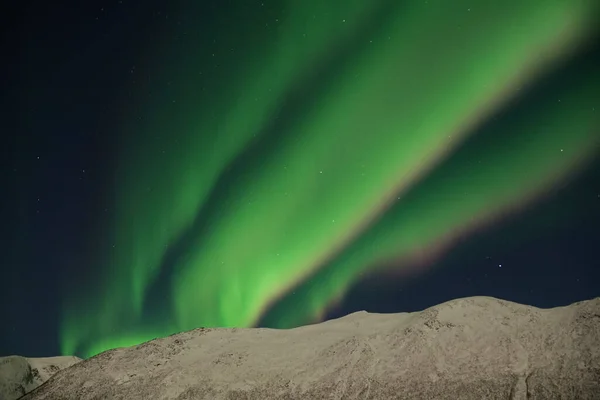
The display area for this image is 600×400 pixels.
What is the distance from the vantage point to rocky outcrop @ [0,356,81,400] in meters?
41.0

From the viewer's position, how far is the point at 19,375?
43.4 metres

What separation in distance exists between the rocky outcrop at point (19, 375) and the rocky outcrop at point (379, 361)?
14.5 meters

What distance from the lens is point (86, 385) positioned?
2834 cm

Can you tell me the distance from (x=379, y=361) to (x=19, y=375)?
119 ft

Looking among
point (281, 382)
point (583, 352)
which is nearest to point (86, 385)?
point (281, 382)

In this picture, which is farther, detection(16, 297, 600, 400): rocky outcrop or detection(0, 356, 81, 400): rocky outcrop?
detection(0, 356, 81, 400): rocky outcrop

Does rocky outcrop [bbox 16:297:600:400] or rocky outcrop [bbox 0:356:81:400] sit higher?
rocky outcrop [bbox 0:356:81:400]

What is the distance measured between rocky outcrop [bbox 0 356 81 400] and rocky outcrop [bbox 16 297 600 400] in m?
→ 14.5

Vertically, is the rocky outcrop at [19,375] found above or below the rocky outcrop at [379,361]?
above

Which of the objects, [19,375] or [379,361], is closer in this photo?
[379,361]

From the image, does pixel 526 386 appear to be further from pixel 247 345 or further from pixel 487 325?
pixel 247 345

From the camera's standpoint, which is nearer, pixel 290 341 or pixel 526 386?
pixel 526 386

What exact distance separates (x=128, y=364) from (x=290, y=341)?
10.2 m

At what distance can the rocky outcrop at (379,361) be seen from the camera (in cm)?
2048
